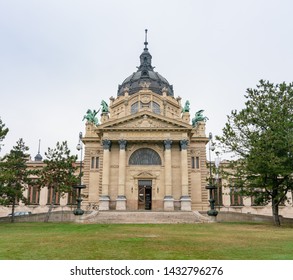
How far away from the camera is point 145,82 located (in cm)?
5909

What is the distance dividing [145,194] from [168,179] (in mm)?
4172

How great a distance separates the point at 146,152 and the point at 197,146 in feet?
25.8

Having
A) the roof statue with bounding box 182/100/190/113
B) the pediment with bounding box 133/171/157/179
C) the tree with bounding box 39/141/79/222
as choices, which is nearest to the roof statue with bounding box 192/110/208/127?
the roof statue with bounding box 182/100/190/113

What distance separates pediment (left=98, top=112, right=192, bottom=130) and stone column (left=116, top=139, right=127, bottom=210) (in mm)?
2340

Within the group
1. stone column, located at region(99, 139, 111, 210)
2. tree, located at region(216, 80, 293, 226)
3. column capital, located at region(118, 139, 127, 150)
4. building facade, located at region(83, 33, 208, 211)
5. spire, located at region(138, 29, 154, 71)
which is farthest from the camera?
spire, located at region(138, 29, 154, 71)

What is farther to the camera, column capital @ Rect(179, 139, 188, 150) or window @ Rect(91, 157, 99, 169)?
window @ Rect(91, 157, 99, 169)

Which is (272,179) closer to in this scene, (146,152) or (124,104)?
(146,152)

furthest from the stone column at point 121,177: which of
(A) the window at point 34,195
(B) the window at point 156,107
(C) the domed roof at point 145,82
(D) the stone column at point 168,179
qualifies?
(A) the window at point 34,195

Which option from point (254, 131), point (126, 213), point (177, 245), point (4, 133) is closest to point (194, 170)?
point (126, 213)

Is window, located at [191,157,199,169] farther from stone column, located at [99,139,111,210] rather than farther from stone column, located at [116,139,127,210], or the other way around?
stone column, located at [99,139,111,210]

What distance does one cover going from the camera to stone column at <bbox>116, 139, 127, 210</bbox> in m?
44.9

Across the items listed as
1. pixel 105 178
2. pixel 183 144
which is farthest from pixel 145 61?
pixel 105 178

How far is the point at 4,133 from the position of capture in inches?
1348

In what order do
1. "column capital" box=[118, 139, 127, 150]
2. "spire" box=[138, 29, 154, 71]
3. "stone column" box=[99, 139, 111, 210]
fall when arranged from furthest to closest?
"spire" box=[138, 29, 154, 71]
"column capital" box=[118, 139, 127, 150]
"stone column" box=[99, 139, 111, 210]
